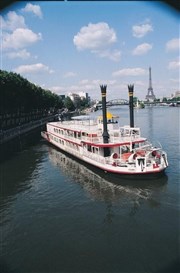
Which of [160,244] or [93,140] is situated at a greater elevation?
[93,140]

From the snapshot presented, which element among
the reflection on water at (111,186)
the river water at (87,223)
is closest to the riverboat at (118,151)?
the reflection on water at (111,186)

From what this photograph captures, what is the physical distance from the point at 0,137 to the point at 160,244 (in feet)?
138

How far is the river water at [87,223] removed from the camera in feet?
46.7

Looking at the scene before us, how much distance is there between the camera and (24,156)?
42.8 meters

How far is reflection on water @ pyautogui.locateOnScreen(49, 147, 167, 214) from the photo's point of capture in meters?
23.1

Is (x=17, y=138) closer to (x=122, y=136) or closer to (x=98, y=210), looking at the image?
(x=122, y=136)

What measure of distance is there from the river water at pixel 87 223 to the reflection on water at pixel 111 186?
8cm

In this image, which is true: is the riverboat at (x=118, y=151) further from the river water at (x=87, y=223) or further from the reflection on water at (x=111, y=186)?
the river water at (x=87, y=223)

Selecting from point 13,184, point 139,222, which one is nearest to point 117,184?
point 139,222

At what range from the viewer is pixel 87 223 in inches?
731

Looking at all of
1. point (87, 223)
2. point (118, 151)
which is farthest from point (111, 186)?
point (87, 223)

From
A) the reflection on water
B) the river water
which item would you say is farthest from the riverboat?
the river water

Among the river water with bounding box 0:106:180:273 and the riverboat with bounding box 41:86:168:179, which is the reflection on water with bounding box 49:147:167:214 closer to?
the river water with bounding box 0:106:180:273

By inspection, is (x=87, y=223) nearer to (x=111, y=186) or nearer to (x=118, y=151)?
(x=111, y=186)
